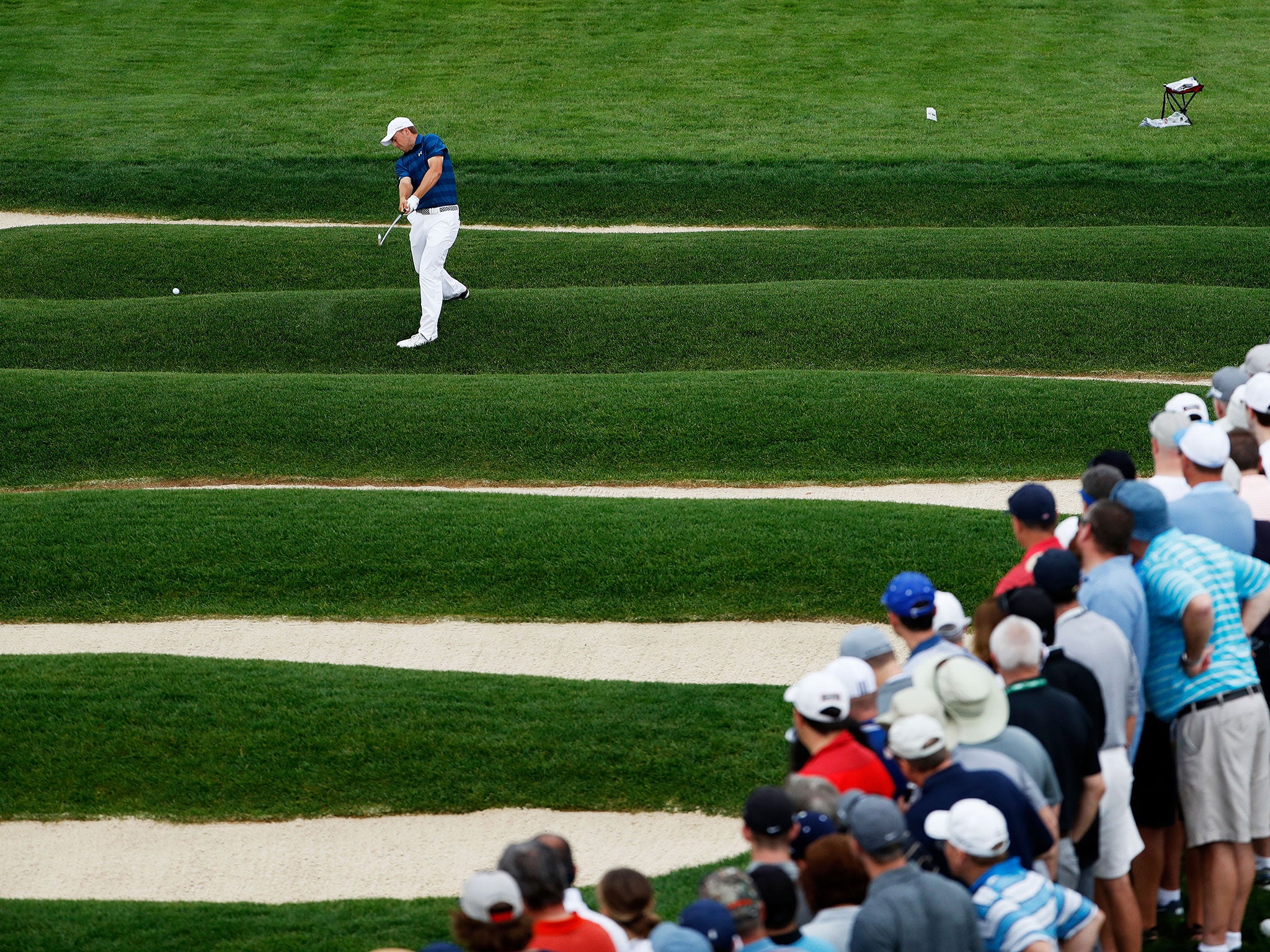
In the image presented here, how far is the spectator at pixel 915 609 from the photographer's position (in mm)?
6035

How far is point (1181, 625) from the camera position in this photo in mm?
6309

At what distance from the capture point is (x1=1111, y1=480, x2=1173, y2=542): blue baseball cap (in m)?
6.46

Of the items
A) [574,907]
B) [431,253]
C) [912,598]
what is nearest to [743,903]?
[574,907]

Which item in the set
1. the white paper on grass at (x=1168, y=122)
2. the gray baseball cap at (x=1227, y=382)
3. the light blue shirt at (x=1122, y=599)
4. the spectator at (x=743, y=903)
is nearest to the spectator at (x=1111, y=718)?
the light blue shirt at (x=1122, y=599)

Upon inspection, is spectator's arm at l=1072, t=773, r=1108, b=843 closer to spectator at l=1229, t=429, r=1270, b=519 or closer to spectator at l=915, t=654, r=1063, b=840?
spectator at l=915, t=654, r=1063, b=840

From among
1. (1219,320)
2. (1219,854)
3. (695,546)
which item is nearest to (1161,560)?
(1219,854)

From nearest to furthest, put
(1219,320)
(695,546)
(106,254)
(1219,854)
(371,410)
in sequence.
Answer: (1219,854) → (695,546) → (371,410) → (1219,320) → (106,254)

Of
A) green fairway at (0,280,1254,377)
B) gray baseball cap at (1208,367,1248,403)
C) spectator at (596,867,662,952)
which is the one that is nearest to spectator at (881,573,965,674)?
spectator at (596,867,662,952)

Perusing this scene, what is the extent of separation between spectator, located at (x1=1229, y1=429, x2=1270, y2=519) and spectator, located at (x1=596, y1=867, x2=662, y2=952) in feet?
14.4

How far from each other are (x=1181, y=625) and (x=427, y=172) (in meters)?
11.8

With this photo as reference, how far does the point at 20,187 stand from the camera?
85.0ft

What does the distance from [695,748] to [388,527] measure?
480 centimetres

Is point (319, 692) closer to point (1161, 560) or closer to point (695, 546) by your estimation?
point (695, 546)

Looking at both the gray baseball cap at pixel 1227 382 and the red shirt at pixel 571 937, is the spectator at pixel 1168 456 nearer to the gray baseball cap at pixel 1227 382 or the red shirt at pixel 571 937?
the gray baseball cap at pixel 1227 382
